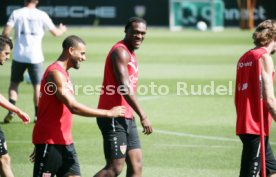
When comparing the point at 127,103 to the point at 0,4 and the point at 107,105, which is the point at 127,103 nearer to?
the point at 107,105

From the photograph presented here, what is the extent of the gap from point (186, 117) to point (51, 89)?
8.52 metres

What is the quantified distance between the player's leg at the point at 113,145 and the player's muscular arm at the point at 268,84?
1947 mm

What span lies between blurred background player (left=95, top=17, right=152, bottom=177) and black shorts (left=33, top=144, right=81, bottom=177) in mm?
571

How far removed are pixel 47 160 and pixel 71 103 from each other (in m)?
0.75

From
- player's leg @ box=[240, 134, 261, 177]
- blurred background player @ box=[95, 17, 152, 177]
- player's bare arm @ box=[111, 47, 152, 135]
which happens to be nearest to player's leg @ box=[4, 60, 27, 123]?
blurred background player @ box=[95, 17, 152, 177]

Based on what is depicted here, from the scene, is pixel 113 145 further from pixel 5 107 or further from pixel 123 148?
pixel 5 107

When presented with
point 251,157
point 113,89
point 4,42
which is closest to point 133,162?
point 113,89

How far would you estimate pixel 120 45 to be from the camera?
32.3ft

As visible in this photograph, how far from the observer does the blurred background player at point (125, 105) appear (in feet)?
31.6

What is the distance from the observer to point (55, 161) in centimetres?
898

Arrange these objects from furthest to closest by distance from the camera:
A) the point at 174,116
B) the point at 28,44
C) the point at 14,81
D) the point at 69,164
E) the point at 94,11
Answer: the point at 94,11
the point at 174,116
the point at 28,44
the point at 14,81
the point at 69,164

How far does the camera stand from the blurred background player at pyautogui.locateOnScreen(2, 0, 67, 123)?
16.5 meters

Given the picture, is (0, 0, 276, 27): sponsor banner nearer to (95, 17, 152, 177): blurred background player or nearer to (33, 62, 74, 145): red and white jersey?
(95, 17, 152, 177): blurred background player

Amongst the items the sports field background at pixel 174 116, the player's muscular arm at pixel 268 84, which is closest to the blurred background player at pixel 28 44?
the sports field background at pixel 174 116
